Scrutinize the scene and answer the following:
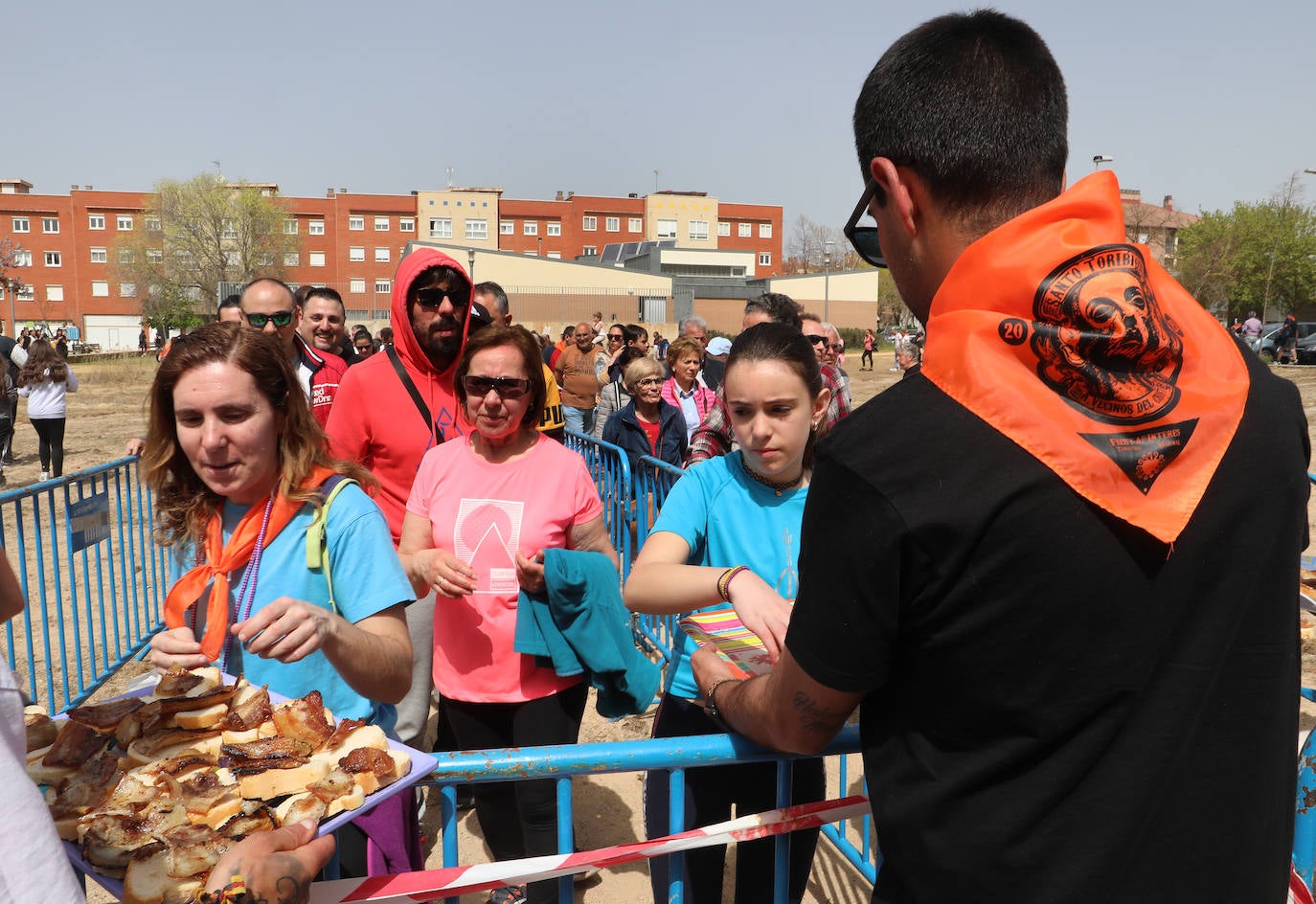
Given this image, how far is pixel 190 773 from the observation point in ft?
5.42

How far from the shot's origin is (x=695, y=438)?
385 cm

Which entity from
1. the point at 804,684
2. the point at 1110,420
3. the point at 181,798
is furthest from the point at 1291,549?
the point at 181,798

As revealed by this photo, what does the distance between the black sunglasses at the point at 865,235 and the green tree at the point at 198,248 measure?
239 ft

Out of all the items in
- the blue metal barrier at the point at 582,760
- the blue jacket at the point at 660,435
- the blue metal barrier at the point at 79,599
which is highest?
the blue jacket at the point at 660,435

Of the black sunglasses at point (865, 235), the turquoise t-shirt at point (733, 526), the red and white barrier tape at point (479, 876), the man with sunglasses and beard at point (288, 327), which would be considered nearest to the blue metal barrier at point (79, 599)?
the man with sunglasses and beard at point (288, 327)

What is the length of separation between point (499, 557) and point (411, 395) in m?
1.04

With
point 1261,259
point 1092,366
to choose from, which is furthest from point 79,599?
point 1261,259

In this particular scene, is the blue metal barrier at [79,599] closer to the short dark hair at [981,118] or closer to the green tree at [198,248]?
the short dark hair at [981,118]

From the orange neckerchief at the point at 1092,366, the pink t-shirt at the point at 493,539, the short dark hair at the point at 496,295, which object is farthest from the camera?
the short dark hair at the point at 496,295

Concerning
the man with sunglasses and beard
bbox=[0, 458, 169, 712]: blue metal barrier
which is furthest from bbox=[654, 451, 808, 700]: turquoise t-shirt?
the man with sunglasses and beard

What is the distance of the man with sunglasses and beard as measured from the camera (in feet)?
18.2

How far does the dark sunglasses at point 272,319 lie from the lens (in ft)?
18.2

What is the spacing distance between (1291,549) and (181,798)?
181 centimetres

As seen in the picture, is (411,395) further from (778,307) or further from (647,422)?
(647,422)
